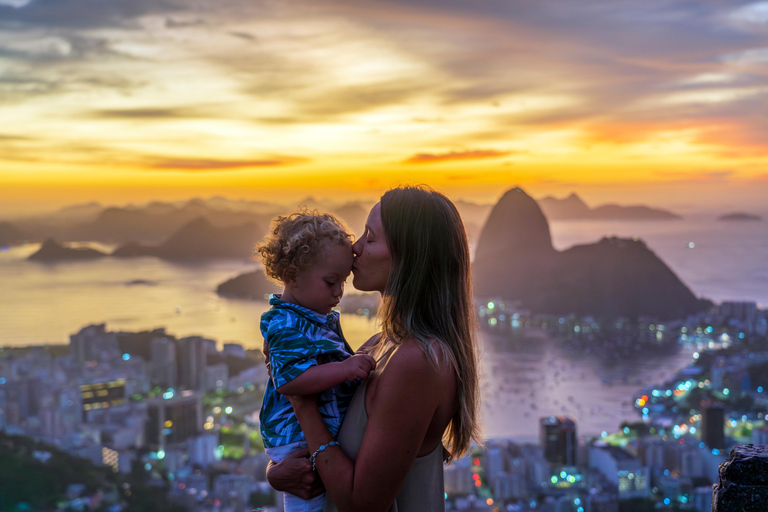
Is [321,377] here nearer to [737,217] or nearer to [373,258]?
[373,258]

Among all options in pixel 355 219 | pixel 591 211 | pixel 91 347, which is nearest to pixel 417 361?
pixel 355 219

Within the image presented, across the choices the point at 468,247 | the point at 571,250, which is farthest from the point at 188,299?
the point at 468,247

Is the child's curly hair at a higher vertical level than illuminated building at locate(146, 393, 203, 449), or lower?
higher

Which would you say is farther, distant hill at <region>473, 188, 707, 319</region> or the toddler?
distant hill at <region>473, 188, 707, 319</region>

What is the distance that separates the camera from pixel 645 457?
32.7ft

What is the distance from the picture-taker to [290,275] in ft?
3.91

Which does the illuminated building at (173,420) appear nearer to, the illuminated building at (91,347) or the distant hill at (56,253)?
the illuminated building at (91,347)

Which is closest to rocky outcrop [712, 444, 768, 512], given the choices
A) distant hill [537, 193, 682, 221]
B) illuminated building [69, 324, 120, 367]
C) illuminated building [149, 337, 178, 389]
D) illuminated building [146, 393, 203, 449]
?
illuminated building [146, 393, 203, 449]

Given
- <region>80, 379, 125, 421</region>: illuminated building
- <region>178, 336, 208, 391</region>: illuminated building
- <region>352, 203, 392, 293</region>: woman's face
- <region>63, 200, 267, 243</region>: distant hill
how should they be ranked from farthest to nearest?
<region>63, 200, 267, 243</region>: distant hill → <region>178, 336, 208, 391</region>: illuminated building → <region>80, 379, 125, 421</region>: illuminated building → <region>352, 203, 392, 293</region>: woman's face

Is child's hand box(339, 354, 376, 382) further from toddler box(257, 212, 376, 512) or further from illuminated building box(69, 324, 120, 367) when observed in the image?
illuminated building box(69, 324, 120, 367)

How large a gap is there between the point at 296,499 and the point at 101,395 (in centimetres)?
1388

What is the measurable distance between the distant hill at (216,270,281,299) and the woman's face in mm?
20632

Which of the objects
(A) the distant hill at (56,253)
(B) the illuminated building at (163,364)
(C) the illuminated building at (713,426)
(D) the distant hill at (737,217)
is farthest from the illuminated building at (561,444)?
(D) the distant hill at (737,217)

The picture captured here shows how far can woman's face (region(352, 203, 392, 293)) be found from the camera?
3.80ft
